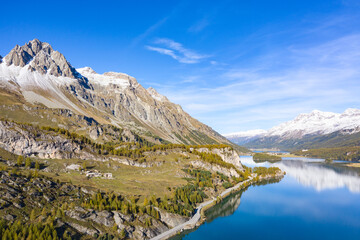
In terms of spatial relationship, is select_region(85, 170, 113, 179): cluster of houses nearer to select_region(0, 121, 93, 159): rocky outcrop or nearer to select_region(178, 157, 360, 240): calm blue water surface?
select_region(0, 121, 93, 159): rocky outcrop

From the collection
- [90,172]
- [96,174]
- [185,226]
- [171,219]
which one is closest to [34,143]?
[90,172]

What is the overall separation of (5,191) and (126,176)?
77165 mm

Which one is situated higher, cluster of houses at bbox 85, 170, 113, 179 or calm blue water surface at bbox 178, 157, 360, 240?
cluster of houses at bbox 85, 170, 113, 179

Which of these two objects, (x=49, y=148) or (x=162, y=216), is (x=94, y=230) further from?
(x=49, y=148)

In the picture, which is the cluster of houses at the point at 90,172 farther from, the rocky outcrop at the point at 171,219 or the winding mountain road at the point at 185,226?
the winding mountain road at the point at 185,226

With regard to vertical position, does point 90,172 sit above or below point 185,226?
above

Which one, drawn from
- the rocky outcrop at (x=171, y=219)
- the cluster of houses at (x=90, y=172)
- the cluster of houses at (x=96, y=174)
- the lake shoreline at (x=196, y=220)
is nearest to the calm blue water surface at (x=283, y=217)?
the lake shoreline at (x=196, y=220)

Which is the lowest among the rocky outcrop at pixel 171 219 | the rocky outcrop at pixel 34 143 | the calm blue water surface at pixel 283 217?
the calm blue water surface at pixel 283 217

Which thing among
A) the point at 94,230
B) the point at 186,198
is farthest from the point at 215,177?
the point at 94,230

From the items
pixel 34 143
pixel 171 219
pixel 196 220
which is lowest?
pixel 196 220

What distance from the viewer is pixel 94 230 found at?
8538cm

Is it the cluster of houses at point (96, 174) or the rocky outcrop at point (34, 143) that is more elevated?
the rocky outcrop at point (34, 143)

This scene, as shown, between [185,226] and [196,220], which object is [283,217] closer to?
[196,220]

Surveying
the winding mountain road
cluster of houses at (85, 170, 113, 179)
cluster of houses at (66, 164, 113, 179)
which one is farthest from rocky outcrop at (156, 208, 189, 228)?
cluster of houses at (66, 164, 113, 179)
